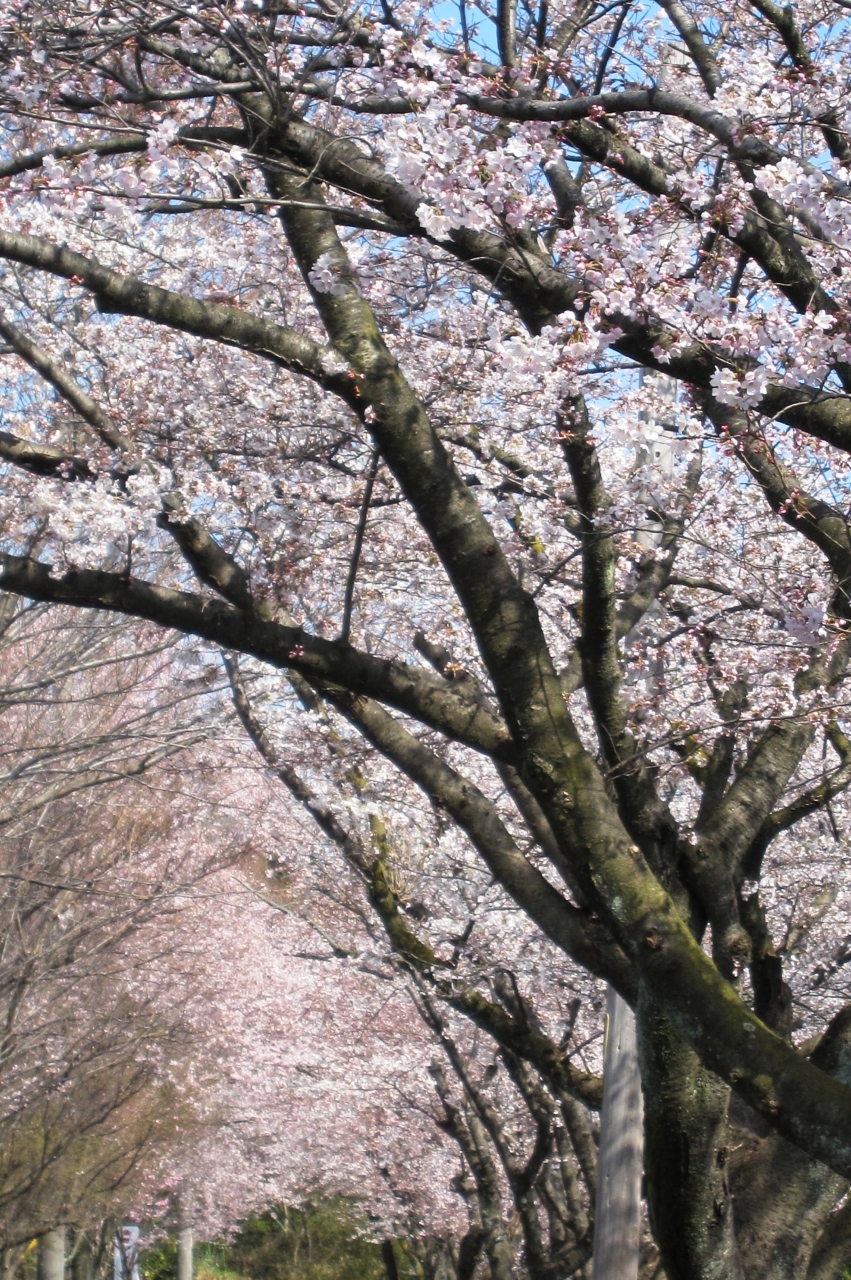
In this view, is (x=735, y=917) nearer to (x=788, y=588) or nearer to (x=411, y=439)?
(x=788, y=588)

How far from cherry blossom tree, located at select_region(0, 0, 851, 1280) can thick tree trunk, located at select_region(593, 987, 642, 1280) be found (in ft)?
2.05

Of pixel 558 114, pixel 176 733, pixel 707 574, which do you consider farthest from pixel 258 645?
pixel 176 733

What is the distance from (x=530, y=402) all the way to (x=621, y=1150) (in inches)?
150

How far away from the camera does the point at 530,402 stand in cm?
627

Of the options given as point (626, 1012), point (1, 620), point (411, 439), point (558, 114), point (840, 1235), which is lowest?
point (840, 1235)

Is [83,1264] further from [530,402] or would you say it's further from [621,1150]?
[530,402]

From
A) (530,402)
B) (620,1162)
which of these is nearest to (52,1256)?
(620,1162)

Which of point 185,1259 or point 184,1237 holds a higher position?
point 184,1237

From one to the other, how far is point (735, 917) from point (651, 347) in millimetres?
2453

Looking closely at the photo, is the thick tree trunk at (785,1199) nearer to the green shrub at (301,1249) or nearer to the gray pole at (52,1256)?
the gray pole at (52,1256)

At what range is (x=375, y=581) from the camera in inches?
305

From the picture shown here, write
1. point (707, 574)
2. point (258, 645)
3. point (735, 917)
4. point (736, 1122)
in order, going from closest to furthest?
point (258, 645) → point (735, 917) → point (736, 1122) → point (707, 574)

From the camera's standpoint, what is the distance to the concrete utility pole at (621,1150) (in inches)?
247

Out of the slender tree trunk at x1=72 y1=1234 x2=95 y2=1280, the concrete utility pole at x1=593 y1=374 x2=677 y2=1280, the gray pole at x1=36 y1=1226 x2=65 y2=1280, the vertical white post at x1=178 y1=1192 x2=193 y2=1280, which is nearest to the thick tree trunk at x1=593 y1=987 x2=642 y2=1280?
the concrete utility pole at x1=593 y1=374 x2=677 y2=1280
